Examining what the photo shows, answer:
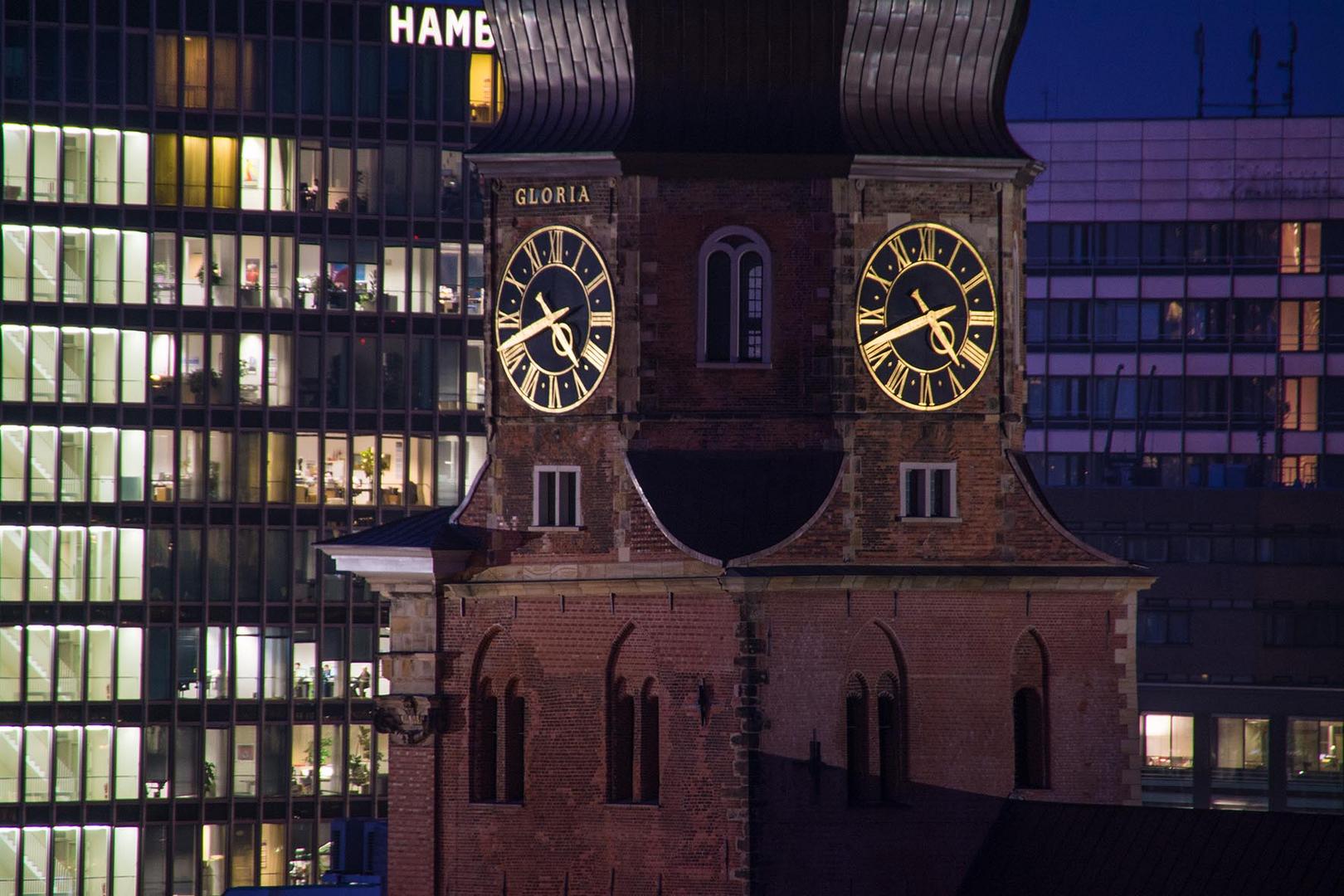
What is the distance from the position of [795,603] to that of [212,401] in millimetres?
48714

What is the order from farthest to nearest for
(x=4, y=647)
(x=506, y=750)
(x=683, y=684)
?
(x=4, y=647)
(x=506, y=750)
(x=683, y=684)

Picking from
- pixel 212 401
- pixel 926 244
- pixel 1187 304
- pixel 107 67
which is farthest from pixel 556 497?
pixel 1187 304

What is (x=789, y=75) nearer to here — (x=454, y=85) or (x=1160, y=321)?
(x=454, y=85)

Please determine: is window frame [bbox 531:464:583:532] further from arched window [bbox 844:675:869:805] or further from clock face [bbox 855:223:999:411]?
arched window [bbox 844:675:869:805]

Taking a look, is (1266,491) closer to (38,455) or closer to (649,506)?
(38,455)

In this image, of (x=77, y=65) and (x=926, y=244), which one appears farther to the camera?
(x=77, y=65)

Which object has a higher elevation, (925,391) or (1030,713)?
(925,391)

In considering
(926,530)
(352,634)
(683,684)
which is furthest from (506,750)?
(352,634)

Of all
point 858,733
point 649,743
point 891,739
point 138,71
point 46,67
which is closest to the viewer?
point 858,733

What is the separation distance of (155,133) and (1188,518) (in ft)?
140

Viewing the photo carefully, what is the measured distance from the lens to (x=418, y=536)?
172ft

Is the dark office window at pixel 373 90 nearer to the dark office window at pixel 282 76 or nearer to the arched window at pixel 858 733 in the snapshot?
the dark office window at pixel 282 76

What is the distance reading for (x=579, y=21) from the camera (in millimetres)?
50781

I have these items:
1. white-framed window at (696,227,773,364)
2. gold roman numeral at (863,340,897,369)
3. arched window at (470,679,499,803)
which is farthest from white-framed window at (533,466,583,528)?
gold roman numeral at (863,340,897,369)
